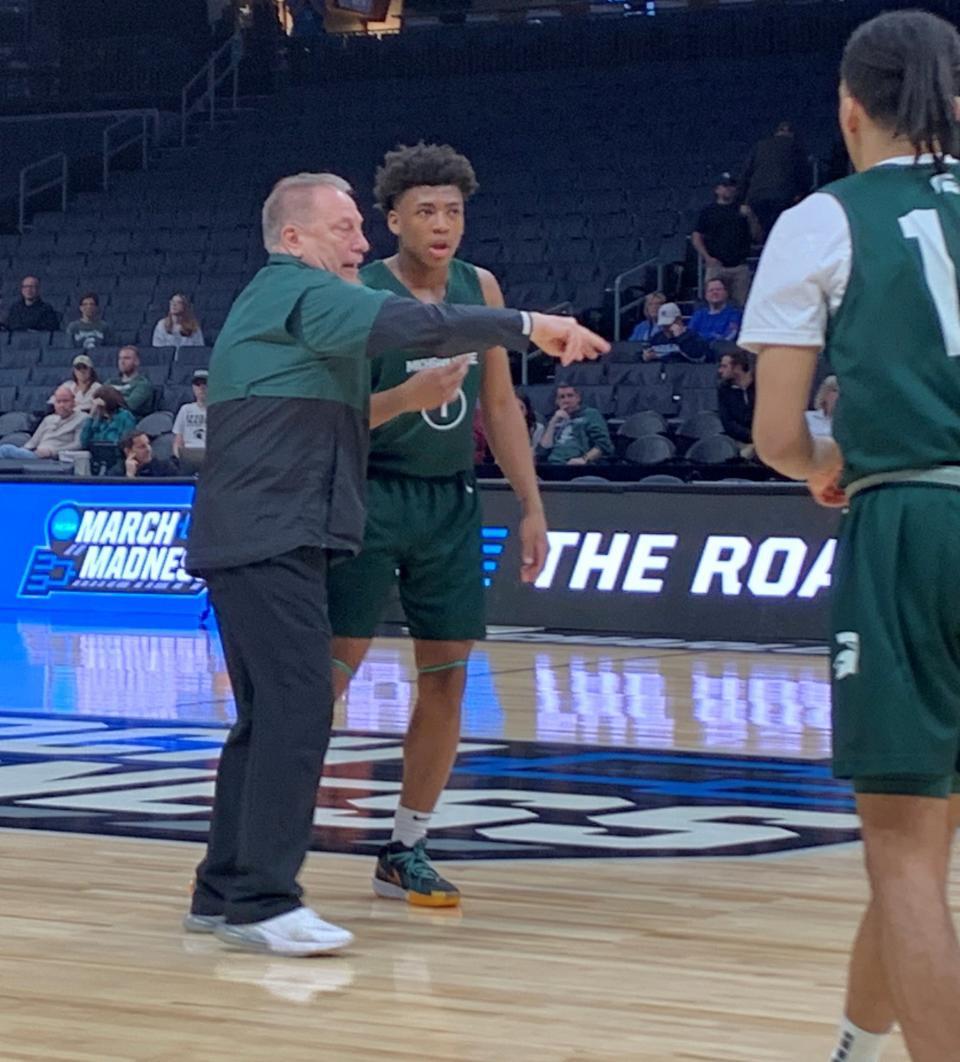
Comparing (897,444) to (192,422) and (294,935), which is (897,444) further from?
(192,422)

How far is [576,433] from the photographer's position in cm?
1547

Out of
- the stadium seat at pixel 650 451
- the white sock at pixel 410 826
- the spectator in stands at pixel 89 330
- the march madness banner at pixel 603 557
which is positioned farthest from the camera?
the spectator in stands at pixel 89 330

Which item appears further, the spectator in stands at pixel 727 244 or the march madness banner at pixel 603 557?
the spectator in stands at pixel 727 244

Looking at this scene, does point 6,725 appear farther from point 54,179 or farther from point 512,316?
point 54,179

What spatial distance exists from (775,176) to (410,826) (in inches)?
525

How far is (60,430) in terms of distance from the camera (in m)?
17.6

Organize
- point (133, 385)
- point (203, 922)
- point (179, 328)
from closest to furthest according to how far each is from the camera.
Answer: point (203, 922), point (133, 385), point (179, 328)

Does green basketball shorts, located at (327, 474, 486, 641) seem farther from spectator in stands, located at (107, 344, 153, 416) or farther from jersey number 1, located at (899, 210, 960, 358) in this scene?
spectator in stands, located at (107, 344, 153, 416)

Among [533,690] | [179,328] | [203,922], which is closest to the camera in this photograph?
[203,922]

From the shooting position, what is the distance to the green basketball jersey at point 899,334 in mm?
2875

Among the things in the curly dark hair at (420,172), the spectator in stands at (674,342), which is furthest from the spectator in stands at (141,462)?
the curly dark hair at (420,172)

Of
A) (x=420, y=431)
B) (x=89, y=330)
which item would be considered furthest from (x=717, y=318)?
(x=420, y=431)

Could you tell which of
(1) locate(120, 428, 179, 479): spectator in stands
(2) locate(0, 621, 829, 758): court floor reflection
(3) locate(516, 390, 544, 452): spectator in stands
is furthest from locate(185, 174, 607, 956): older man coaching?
(1) locate(120, 428, 179, 479): spectator in stands

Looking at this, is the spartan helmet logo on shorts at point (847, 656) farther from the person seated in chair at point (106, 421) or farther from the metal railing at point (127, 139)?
the metal railing at point (127, 139)
